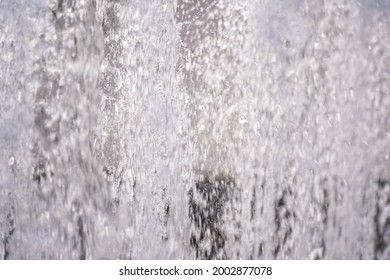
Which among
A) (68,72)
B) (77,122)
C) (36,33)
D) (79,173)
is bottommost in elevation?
(79,173)

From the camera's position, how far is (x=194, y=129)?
1.98m

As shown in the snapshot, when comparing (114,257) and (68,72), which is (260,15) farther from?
(114,257)

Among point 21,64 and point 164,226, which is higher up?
point 21,64

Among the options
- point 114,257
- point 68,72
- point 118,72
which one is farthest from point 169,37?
point 114,257

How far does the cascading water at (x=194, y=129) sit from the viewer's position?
1762mm

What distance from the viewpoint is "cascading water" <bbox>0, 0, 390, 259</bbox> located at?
1.76 meters

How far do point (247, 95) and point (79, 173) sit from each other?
2.09ft

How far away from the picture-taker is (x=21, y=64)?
6.93 ft

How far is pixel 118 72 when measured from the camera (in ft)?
6.99

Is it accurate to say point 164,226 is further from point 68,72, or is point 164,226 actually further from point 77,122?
point 68,72

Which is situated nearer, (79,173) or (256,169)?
(256,169)
